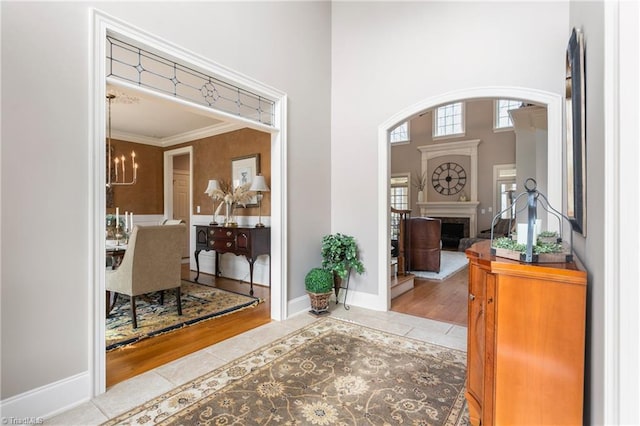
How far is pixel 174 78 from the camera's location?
2.44 metres

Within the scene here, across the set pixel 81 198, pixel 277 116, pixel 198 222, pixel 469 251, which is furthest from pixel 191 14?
pixel 198 222

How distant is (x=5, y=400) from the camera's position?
5.25 feet

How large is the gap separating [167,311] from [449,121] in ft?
32.8

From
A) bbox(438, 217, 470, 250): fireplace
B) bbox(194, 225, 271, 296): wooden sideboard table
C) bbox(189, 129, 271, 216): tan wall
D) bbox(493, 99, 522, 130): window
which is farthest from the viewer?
bbox(438, 217, 470, 250): fireplace

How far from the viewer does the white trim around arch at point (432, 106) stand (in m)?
2.61

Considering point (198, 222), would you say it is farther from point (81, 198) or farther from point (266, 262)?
point (81, 198)

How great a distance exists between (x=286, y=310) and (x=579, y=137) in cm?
283

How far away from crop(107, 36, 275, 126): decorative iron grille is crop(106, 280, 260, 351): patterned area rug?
2.15 metres

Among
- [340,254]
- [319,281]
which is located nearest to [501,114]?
[340,254]

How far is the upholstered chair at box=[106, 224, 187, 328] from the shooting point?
294 cm

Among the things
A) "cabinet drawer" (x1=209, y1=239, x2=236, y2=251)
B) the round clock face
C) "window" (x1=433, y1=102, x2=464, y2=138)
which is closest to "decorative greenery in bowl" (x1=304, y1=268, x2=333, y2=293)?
"cabinet drawer" (x1=209, y1=239, x2=236, y2=251)

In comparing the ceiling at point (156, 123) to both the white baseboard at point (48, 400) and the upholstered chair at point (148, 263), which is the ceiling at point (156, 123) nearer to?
the upholstered chair at point (148, 263)

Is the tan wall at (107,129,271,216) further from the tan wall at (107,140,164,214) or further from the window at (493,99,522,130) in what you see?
the window at (493,99,522,130)

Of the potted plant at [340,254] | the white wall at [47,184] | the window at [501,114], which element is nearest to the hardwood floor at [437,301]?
the potted plant at [340,254]
